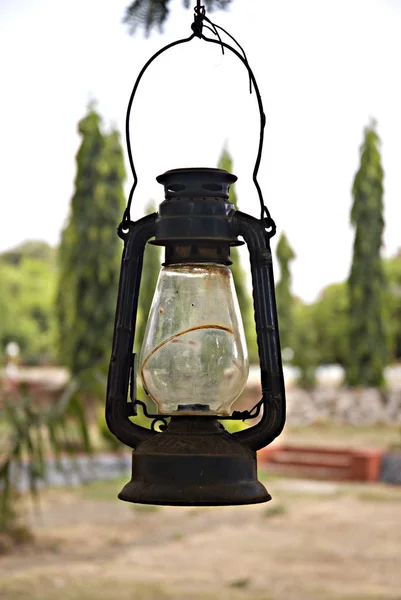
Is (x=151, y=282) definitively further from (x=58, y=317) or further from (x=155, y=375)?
(x=155, y=375)

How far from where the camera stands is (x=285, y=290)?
18.1m

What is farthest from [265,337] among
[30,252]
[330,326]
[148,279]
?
[30,252]

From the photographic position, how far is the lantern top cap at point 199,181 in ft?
3.70

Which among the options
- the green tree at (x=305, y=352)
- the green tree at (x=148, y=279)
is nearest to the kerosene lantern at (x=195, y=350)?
the green tree at (x=148, y=279)

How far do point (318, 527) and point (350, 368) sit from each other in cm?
961

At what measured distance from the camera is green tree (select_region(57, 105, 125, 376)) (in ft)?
49.4

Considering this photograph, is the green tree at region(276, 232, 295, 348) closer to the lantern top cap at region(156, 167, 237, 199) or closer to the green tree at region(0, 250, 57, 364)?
the green tree at region(0, 250, 57, 364)

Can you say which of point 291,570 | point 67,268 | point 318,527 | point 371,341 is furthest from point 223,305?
point 371,341

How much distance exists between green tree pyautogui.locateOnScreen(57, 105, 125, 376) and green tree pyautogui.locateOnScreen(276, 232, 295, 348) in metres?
3.33

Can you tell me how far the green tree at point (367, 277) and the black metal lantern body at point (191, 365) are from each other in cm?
1558

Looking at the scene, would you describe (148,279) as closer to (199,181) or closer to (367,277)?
(367,277)

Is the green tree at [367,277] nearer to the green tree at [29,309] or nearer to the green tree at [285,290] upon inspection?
the green tree at [285,290]

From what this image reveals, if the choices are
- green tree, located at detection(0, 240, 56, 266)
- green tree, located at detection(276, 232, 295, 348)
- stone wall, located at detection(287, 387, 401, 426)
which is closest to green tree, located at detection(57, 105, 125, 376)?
green tree, located at detection(276, 232, 295, 348)

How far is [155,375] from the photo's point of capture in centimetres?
115
